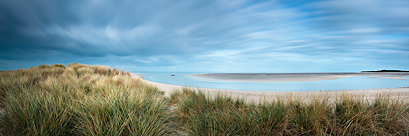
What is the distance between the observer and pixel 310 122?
95.0 inches

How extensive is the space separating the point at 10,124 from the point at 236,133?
3.11 m

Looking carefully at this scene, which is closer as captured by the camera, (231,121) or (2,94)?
(231,121)

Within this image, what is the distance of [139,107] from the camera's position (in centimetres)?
291

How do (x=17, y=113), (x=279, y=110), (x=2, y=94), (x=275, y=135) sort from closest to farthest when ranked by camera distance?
(x=275, y=135)
(x=17, y=113)
(x=279, y=110)
(x=2, y=94)

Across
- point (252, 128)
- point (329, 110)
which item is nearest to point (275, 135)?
point (252, 128)

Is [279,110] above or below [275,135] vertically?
above

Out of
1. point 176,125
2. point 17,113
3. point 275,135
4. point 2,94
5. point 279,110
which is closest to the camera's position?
point 275,135

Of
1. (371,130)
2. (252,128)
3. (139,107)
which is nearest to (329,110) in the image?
(371,130)

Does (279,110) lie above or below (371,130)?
above

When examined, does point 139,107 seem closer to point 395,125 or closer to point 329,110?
point 329,110

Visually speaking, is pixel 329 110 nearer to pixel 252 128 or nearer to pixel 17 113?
pixel 252 128

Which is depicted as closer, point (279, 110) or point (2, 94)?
point (279, 110)

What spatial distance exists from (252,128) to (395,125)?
87.4 inches

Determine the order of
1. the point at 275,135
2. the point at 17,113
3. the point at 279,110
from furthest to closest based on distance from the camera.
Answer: the point at 279,110
the point at 17,113
the point at 275,135
